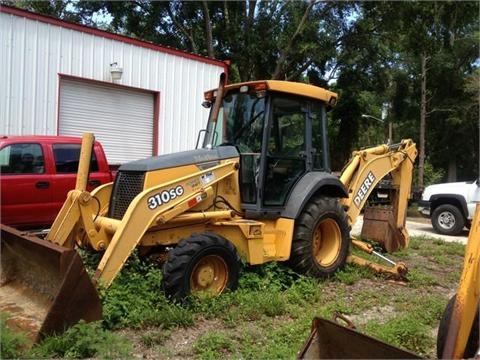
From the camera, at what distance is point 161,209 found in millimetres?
5820

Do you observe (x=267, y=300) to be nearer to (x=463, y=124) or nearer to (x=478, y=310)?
(x=478, y=310)

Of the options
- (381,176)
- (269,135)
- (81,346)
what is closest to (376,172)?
(381,176)

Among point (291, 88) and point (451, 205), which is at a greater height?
point (291, 88)

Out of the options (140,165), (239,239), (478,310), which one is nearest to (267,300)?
(239,239)

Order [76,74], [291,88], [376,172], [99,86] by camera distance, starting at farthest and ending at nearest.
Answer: [99,86], [76,74], [376,172], [291,88]

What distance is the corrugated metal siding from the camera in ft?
37.6

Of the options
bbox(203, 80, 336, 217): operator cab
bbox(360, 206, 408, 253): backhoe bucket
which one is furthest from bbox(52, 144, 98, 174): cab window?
bbox(360, 206, 408, 253): backhoe bucket

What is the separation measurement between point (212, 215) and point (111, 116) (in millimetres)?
8162

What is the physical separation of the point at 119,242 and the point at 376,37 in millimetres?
20407

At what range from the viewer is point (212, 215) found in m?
6.44

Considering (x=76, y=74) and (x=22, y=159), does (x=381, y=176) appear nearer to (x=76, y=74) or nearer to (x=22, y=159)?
(x=22, y=159)

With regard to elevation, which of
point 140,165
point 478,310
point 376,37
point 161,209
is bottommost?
point 478,310

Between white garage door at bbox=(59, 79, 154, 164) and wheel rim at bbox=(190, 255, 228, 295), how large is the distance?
26.4 feet

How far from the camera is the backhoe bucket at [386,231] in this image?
957 centimetres
